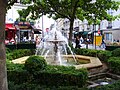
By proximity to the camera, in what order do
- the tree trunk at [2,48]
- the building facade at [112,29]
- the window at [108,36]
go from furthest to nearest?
the window at [108,36] < the building facade at [112,29] < the tree trunk at [2,48]

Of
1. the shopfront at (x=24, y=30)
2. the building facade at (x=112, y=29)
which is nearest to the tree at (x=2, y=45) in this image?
the shopfront at (x=24, y=30)

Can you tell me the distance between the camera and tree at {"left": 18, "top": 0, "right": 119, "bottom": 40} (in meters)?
18.7

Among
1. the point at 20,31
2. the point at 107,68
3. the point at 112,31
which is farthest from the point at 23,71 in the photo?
the point at 112,31

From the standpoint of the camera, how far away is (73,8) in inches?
769

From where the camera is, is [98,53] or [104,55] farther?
[98,53]

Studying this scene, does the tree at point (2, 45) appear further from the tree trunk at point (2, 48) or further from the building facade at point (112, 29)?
the building facade at point (112, 29)

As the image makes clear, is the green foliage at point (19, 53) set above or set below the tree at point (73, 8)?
below

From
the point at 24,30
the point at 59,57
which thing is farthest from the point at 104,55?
the point at 24,30

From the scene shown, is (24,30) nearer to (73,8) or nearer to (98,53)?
(73,8)

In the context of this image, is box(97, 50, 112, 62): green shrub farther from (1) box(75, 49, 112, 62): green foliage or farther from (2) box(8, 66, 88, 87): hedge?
(2) box(8, 66, 88, 87): hedge

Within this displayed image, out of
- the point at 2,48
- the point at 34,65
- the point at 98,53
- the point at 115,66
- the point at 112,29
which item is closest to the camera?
the point at 2,48

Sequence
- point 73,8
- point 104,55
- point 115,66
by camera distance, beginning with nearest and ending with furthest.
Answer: point 115,66 < point 104,55 < point 73,8

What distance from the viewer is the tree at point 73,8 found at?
61.3ft

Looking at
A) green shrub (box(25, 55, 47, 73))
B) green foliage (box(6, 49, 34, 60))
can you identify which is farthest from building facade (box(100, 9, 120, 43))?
green shrub (box(25, 55, 47, 73))
